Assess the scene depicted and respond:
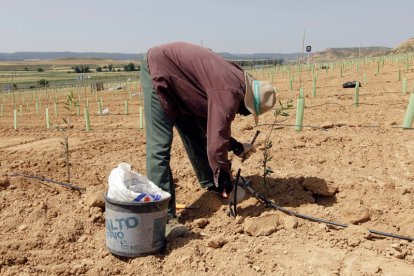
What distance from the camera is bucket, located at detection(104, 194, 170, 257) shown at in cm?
239

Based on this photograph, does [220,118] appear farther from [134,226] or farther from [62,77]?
[62,77]

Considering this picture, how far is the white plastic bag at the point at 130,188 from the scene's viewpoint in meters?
2.37

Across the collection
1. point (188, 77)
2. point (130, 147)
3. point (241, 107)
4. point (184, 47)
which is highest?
point (184, 47)

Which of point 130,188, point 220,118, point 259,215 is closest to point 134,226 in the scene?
point 130,188

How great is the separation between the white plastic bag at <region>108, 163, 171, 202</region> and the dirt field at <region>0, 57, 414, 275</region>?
0.39 metres

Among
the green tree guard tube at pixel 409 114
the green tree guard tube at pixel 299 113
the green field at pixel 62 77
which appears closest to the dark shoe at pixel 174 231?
the green tree guard tube at pixel 299 113

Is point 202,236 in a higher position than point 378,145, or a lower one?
lower

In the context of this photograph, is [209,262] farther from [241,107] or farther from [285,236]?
[241,107]

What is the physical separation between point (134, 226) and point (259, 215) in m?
1.05

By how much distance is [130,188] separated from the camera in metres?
2.49

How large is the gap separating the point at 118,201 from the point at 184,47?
115 cm

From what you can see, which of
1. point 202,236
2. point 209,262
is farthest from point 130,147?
point 209,262

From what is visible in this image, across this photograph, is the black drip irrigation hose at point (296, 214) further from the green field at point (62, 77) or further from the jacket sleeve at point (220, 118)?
the green field at point (62, 77)

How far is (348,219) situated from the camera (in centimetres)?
292
